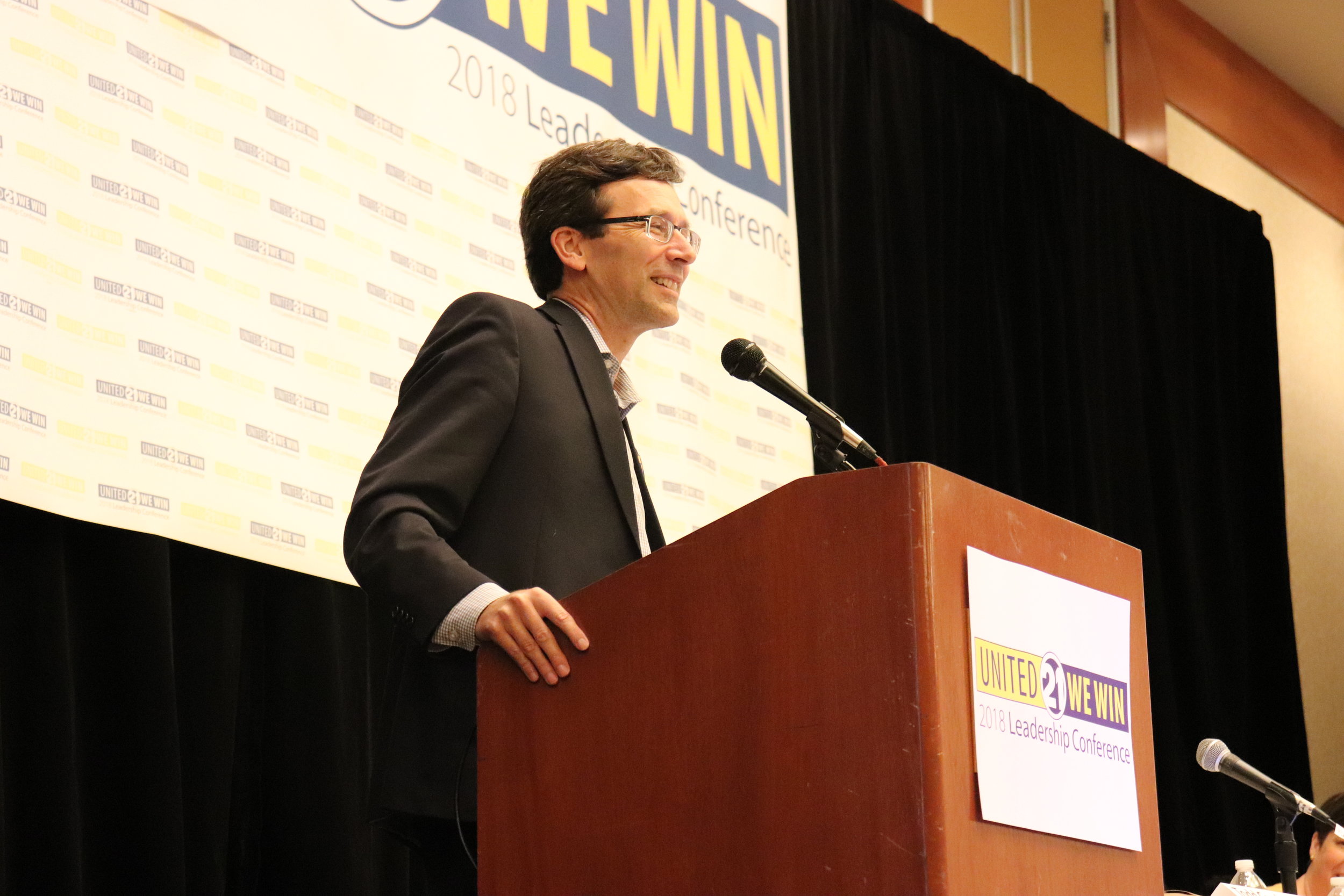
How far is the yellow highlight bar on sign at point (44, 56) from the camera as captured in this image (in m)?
2.41

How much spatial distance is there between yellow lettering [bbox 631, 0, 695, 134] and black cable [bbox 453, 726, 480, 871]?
2.22 m

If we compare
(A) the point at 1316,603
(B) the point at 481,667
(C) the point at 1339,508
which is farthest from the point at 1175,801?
(B) the point at 481,667

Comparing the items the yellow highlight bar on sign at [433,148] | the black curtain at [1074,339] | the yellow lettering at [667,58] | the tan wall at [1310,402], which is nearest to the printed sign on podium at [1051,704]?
the yellow highlight bar on sign at [433,148]

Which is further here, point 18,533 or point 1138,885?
point 18,533

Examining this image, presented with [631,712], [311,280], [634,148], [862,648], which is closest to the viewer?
[862,648]

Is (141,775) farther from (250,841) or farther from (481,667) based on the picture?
(481,667)

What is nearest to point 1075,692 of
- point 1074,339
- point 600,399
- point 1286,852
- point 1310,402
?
point 600,399

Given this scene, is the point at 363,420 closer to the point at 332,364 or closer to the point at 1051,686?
the point at 332,364

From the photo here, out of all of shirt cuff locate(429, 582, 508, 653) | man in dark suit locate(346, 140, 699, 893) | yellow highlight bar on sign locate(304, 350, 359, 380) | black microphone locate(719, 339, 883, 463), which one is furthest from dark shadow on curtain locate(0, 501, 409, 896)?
black microphone locate(719, 339, 883, 463)

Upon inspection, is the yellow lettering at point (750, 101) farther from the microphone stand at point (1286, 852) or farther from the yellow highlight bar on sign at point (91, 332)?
the microphone stand at point (1286, 852)

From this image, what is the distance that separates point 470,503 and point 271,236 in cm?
116

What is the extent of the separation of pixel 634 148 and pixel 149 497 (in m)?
0.95

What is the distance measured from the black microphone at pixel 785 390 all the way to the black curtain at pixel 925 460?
1273mm

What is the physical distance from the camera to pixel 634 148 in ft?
6.96
